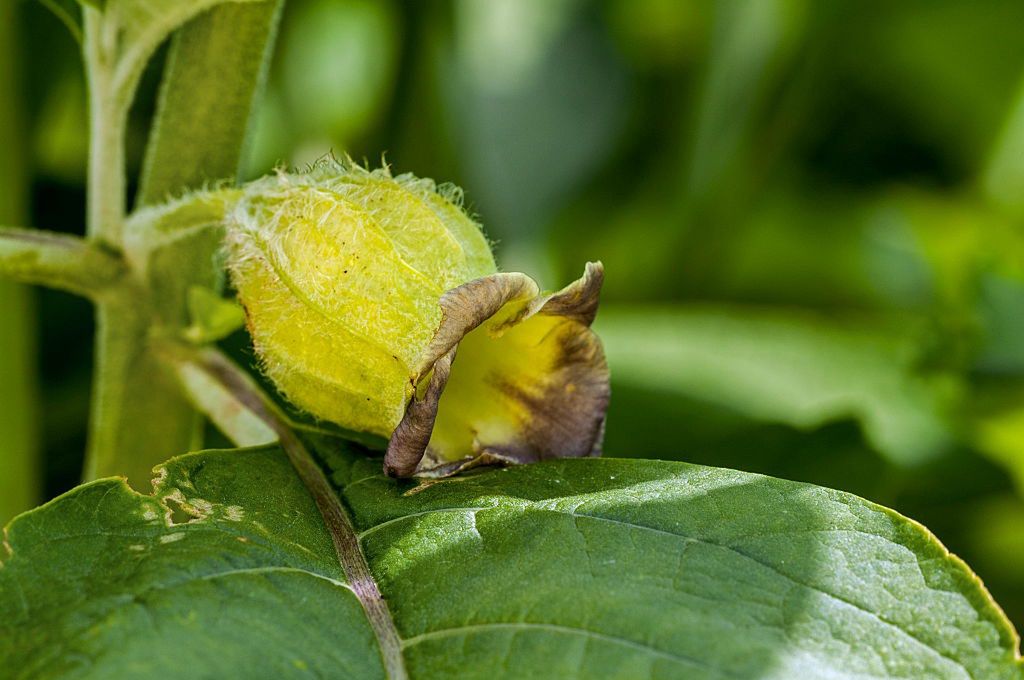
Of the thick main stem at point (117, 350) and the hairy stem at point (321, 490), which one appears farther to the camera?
the thick main stem at point (117, 350)

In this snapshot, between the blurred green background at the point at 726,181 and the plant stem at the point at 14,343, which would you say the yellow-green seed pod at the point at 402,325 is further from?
the blurred green background at the point at 726,181

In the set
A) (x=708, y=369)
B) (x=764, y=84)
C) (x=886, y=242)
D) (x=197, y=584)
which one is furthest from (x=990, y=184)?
(x=197, y=584)

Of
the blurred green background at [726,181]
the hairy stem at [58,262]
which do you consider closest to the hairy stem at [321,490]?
the hairy stem at [58,262]

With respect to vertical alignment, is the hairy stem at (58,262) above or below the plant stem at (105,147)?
below

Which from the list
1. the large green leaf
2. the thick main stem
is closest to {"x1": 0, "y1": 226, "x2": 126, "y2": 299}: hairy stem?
the thick main stem

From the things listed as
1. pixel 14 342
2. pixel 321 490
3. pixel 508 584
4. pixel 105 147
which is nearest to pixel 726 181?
pixel 14 342

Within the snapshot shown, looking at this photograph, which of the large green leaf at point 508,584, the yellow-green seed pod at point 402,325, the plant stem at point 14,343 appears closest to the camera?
the large green leaf at point 508,584
